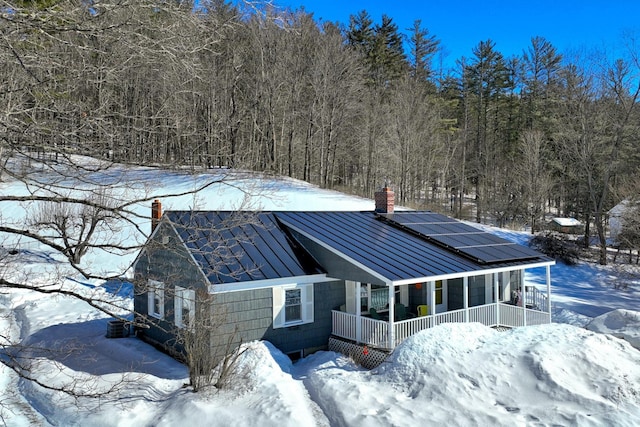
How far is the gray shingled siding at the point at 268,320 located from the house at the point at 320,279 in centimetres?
3

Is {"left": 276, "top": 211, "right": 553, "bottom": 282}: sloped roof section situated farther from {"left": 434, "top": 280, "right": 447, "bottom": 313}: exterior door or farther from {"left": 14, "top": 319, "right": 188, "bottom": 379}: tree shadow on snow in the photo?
{"left": 14, "top": 319, "right": 188, "bottom": 379}: tree shadow on snow

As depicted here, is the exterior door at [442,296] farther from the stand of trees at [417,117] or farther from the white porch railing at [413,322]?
the stand of trees at [417,117]

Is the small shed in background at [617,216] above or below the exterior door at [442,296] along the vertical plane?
above

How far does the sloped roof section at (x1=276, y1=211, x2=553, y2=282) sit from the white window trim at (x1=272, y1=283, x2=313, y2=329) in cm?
141

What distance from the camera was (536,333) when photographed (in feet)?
39.6

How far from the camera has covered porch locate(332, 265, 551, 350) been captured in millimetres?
12867

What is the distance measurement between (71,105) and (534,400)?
958 centimetres

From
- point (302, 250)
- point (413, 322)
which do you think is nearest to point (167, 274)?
point (302, 250)

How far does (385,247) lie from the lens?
14773mm

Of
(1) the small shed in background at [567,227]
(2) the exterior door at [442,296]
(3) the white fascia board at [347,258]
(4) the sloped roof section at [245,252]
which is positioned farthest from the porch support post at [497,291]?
(1) the small shed in background at [567,227]

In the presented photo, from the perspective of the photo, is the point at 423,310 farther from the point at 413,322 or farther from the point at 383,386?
the point at 383,386

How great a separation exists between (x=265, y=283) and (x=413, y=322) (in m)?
4.30

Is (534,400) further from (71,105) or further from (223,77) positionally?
(223,77)

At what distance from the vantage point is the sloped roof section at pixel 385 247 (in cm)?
1311
